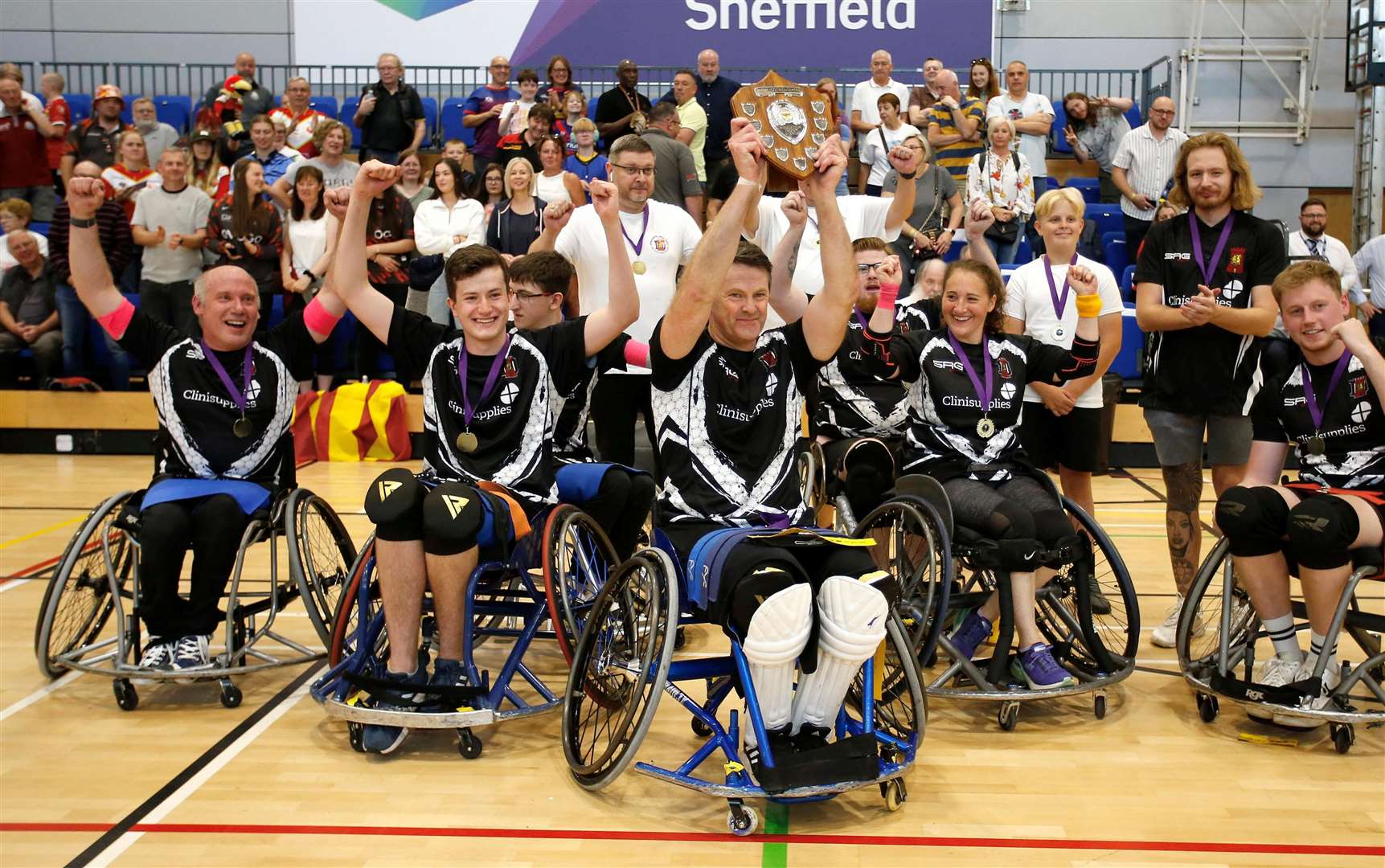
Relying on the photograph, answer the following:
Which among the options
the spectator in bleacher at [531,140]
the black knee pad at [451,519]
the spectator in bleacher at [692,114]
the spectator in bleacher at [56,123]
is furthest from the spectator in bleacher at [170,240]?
the black knee pad at [451,519]

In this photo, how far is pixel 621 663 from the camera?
3123 millimetres

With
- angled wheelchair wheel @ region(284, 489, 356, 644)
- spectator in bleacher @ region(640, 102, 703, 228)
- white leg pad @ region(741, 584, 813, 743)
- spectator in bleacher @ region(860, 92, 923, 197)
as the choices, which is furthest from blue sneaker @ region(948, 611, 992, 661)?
spectator in bleacher @ region(860, 92, 923, 197)

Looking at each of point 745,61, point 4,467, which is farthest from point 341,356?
point 745,61

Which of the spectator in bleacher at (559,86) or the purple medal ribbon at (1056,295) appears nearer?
the purple medal ribbon at (1056,295)

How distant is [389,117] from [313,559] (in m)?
6.63

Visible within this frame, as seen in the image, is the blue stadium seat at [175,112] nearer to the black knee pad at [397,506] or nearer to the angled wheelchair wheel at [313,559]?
the angled wheelchair wheel at [313,559]

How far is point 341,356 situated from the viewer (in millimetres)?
9180

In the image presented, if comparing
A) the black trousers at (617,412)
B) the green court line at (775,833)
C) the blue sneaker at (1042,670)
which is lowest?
the green court line at (775,833)

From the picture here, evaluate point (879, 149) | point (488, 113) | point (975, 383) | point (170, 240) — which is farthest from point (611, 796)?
point (488, 113)

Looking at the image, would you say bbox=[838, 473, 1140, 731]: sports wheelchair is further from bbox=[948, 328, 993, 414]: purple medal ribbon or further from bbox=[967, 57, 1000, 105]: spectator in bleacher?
bbox=[967, 57, 1000, 105]: spectator in bleacher

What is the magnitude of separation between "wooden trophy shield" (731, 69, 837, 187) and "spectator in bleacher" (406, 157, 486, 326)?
166 inches

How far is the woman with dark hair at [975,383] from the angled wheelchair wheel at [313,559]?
1761 millimetres

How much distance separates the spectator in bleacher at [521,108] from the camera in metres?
9.50

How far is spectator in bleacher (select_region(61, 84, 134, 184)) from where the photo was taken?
32.7ft
